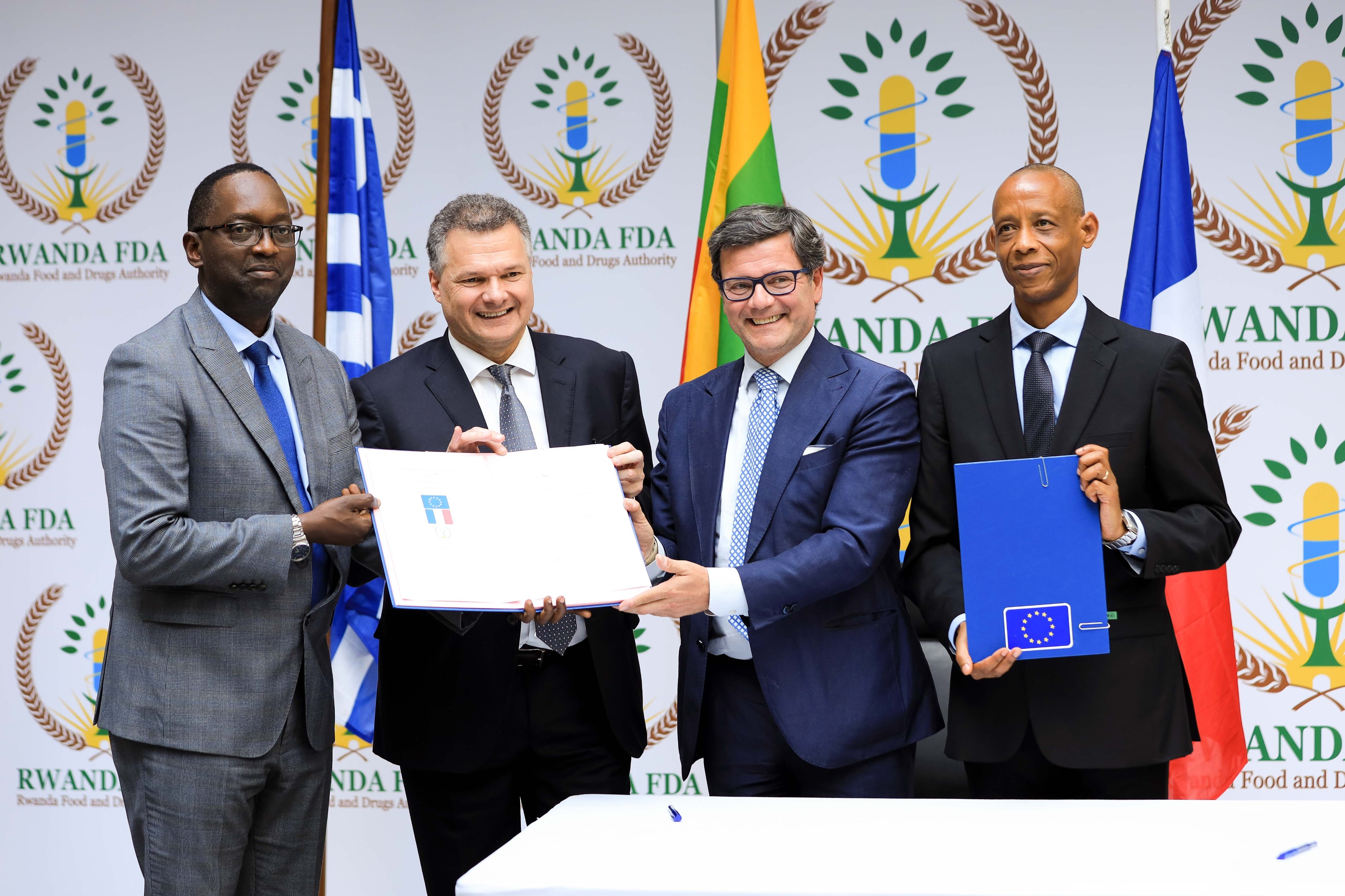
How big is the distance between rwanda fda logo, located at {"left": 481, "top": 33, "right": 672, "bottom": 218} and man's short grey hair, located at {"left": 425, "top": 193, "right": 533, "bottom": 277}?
162 centimetres

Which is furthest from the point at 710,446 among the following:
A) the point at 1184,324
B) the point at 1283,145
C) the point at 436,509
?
the point at 1283,145

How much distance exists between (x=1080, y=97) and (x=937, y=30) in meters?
0.57

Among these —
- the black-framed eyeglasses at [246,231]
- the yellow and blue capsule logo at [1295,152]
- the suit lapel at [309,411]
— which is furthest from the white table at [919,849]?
the yellow and blue capsule logo at [1295,152]

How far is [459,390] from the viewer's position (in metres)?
2.21

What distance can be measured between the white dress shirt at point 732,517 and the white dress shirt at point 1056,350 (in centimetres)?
42

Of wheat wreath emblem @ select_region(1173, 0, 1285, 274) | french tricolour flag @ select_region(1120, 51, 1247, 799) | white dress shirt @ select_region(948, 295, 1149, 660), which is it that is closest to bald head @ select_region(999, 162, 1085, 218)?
white dress shirt @ select_region(948, 295, 1149, 660)

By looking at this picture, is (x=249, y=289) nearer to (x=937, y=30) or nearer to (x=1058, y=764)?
(x=1058, y=764)

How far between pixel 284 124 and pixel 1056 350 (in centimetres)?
311

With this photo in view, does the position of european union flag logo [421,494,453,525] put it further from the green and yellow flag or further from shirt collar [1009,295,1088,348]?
the green and yellow flag

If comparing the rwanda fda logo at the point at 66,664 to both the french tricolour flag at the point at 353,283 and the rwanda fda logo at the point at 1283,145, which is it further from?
the rwanda fda logo at the point at 1283,145

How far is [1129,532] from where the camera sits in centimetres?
191

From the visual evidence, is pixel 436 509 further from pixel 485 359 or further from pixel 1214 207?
pixel 1214 207

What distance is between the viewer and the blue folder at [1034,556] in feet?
6.12

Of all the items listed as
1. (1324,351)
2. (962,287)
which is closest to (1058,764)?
(962,287)
